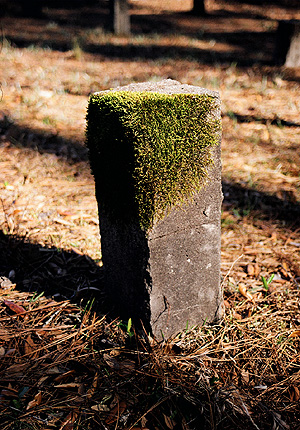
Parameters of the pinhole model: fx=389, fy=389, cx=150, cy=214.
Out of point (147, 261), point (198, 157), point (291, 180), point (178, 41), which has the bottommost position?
point (291, 180)

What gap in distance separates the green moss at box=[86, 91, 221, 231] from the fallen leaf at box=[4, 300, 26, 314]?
0.80m

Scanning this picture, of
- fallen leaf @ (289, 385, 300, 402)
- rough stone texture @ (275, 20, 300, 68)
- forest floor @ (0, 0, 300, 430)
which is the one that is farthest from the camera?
rough stone texture @ (275, 20, 300, 68)

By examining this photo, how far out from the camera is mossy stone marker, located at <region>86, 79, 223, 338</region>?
5.46 ft

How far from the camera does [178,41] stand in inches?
364

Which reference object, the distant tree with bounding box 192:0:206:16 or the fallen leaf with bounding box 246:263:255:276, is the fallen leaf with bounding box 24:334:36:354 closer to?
the fallen leaf with bounding box 246:263:255:276

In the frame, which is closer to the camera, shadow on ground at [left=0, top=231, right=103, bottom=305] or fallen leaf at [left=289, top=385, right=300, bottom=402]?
fallen leaf at [left=289, top=385, right=300, bottom=402]

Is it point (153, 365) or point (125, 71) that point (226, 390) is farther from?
point (125, 71)

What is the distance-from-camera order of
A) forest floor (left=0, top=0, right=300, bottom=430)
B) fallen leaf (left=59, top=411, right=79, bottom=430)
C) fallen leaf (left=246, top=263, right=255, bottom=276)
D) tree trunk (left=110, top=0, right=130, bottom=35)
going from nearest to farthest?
fallen leaf (left=59, top=411, right=79, bottom=430) < forest floor (left=0, top=0, right=300, bottom=430) < fallen leaf (left=246, top=263, right=255, bottom=276) < tree trunk (left=110, top=0, right=130, bottom=35)

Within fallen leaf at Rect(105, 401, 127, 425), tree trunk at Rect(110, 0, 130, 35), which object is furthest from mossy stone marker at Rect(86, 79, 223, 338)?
tree trunk at Rect(110, 0, 130, 35)

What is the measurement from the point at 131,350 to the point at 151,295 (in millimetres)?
298

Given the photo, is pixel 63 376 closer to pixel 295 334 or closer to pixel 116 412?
pixel 116 412

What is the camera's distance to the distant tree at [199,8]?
12012 millimetres

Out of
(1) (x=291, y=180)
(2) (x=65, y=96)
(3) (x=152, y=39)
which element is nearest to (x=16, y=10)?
(3) (x=152, y=39)

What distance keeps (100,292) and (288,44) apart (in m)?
6.43
